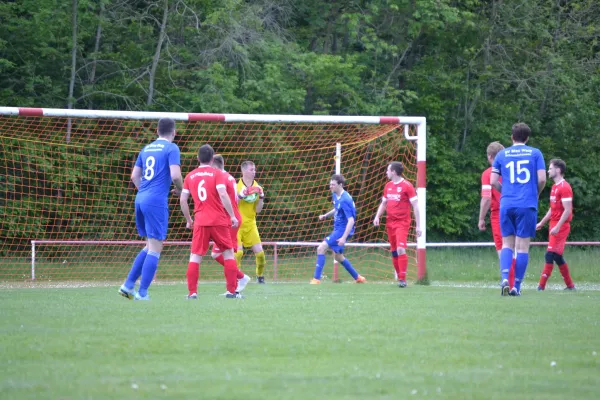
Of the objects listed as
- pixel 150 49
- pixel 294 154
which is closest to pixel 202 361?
pixel 294 154

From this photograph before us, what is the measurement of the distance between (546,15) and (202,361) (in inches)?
1145

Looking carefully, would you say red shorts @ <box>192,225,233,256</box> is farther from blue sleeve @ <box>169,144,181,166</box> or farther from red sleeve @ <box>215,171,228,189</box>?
blue sleeve @ <box>169,144,181,166</box>

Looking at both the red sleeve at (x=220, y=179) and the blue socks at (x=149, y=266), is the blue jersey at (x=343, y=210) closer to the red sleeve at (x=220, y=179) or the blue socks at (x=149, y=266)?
the red sleeve at (x=220, y=179)

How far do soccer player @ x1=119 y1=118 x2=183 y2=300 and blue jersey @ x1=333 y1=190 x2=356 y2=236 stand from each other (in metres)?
5.58

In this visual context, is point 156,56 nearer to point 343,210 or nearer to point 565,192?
point 343,210

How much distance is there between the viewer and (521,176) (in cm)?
1047

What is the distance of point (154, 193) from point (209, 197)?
25.1 inches

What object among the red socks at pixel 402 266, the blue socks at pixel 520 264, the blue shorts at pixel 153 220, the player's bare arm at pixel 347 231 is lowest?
the red socks at pixel 402 266

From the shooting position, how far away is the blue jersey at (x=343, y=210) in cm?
1526

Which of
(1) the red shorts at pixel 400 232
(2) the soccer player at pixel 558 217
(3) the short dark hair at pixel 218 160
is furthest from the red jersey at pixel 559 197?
(3) the short dark hair at pixel 218 160

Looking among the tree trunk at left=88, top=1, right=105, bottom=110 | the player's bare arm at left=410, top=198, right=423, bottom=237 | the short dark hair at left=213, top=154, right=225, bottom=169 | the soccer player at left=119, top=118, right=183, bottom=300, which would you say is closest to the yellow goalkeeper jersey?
the short dark hair at left=213, top=154, right=225, bottom=169

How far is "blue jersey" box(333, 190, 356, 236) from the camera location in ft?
50.1

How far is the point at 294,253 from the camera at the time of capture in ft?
67.9

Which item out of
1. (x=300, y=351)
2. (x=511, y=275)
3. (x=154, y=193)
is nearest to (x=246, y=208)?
(x=154, y=193)
